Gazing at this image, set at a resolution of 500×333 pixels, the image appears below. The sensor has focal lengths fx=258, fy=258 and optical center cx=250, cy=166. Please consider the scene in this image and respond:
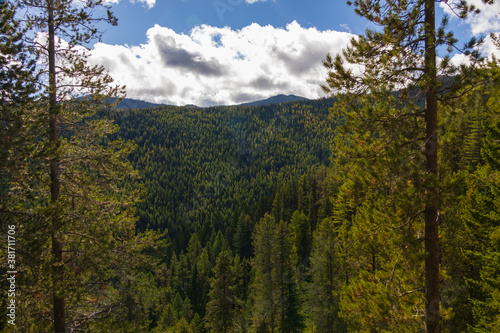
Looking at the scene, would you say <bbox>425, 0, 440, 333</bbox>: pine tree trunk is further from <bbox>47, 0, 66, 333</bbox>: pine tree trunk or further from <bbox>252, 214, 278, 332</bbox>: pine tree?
<bbox>252, 214, 278, 332</bbox>: pine tree

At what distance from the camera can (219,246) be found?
56.1 m

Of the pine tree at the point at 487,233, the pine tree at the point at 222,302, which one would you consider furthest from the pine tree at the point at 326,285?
the pine tree at the point at 487,233

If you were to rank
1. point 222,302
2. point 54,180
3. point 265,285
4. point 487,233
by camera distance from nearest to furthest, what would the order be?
1. point 54,180
2. point 487,233
3. point 222,302
4. point 265,285

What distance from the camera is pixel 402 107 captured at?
20.1ft

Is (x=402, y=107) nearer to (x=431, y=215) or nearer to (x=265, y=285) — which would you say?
(x=431, y=215)

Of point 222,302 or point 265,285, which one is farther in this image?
point 265,285

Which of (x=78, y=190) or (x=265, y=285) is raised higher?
(x=78, y=190)

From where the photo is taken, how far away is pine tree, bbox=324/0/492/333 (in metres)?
5.38

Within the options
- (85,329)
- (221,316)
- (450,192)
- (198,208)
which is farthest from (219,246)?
(198,208)

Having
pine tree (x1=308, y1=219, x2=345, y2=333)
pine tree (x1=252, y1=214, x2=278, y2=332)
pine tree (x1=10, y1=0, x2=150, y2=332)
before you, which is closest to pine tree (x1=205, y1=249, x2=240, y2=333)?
pine tree (x1=252, y1=214, x2=278, y2=332)

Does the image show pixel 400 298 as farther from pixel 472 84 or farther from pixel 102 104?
pixel 102 104

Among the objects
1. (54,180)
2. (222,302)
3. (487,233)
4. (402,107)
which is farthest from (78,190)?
(222,302)

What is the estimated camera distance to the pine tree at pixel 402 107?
5.38 meters

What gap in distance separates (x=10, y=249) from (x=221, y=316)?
22535mm
